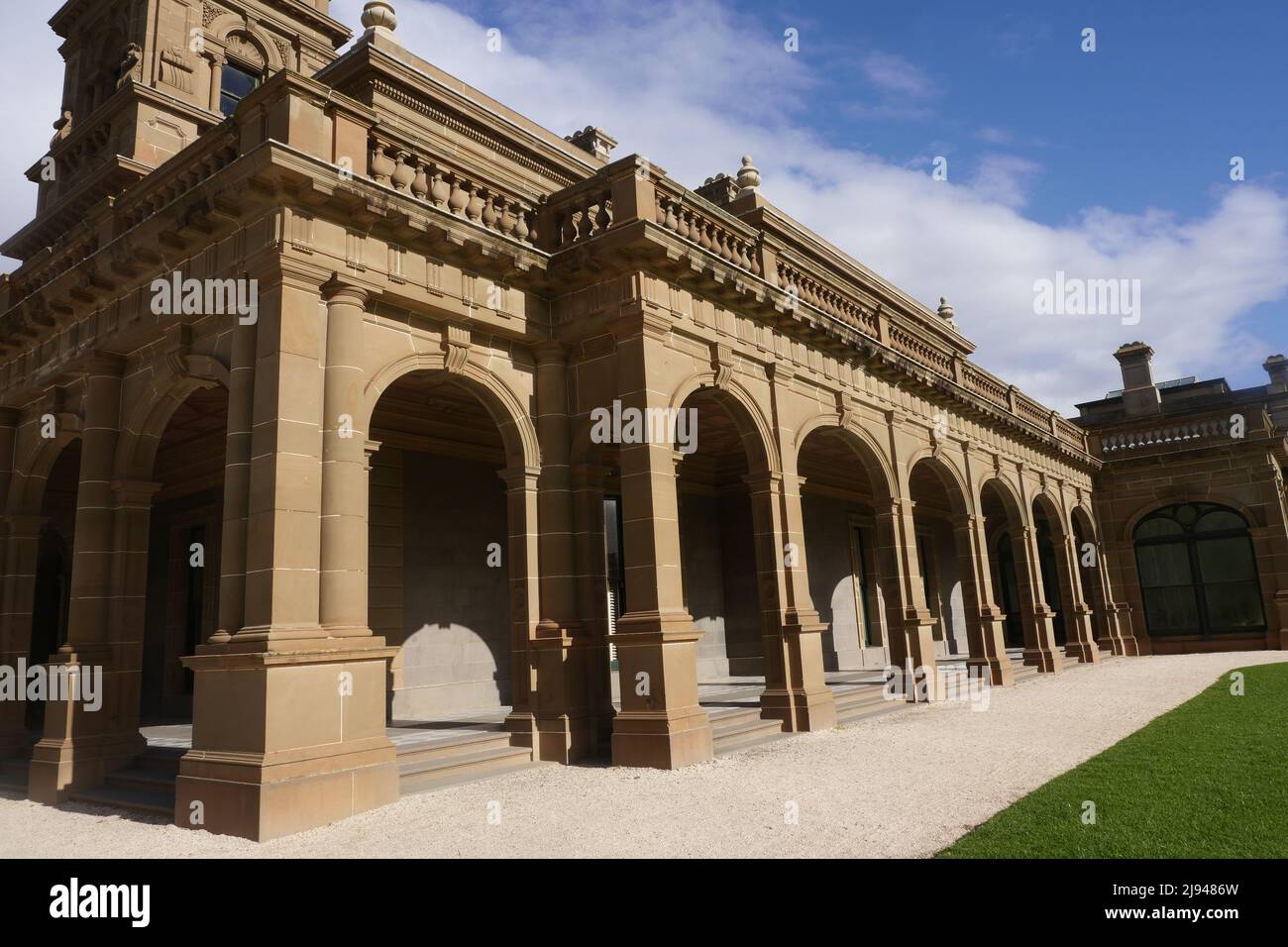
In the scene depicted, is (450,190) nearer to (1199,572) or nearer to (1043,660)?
(1043,660)

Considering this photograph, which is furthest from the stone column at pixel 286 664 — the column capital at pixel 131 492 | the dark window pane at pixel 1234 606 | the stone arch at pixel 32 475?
the dark window pane at pixel 1234 606

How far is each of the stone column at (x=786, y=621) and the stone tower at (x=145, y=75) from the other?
969 centimetres

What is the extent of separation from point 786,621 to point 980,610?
282 inches

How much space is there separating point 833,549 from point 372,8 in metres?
13.8

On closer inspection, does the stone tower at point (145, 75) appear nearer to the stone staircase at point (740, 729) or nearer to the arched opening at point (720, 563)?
the arched opening at point (720, 563)

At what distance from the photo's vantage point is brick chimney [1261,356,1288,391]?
27.5 meters

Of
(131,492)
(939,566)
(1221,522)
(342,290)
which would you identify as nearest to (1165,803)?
(342,290)

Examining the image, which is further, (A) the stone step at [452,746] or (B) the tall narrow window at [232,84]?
(B) the tall narrow window at [232,84]

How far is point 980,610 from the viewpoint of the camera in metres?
16.1

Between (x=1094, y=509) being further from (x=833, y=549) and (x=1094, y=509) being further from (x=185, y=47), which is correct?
(x=185, y=47)

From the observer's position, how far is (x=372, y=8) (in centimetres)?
1133

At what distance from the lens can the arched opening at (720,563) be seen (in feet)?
54.0

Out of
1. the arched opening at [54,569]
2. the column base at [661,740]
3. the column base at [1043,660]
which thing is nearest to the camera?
the column base at [661,740]
